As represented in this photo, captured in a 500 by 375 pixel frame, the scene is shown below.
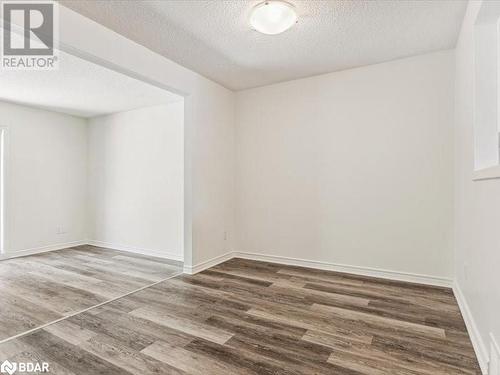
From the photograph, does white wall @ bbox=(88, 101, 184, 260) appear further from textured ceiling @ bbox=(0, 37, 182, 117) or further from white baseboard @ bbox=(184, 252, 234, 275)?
white baseboard @ bbox=(184, 252, 234, 275)

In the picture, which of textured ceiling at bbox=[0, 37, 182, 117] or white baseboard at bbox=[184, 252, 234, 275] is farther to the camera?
white baseboard at bbox=[184, 252, 234, 275]

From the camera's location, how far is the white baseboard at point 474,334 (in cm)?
156

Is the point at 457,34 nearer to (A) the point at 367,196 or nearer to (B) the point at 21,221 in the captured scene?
(A) the point at 367,196

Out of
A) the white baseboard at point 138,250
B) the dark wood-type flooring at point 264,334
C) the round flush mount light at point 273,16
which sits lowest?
the dark wood-type flooring at point 264,334

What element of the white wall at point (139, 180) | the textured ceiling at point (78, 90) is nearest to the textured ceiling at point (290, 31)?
the textured ceiling at point (78, 90)

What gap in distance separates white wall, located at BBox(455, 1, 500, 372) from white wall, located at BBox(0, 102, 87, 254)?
5.85 meters

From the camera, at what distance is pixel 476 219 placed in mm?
1843

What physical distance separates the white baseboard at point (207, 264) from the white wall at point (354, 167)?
276 millimetres

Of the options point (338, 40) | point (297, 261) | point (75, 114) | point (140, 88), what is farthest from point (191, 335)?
point (75, 114)

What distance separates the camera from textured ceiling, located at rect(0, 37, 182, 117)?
314 centimetres

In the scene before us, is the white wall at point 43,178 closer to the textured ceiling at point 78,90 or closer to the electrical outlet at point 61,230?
the electrical outlet at point 61,230

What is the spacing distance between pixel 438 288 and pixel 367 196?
1.18 meters

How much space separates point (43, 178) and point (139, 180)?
67.3 inches

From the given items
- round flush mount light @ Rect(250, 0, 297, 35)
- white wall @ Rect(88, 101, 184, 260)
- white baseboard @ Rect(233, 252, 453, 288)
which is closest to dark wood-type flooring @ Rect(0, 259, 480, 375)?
white baseboard @ Rect(233, 252, 453, 288)
